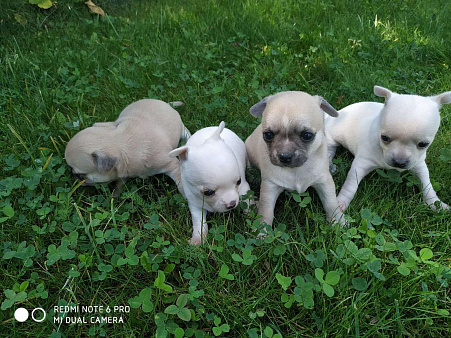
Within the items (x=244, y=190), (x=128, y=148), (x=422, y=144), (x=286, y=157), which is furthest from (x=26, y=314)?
(x=422, y=144)

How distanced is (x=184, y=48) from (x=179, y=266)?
3865 millimetres

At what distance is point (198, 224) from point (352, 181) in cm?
138

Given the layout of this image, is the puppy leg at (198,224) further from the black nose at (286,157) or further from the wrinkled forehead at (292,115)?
the wrinkled forehead at (292,115)

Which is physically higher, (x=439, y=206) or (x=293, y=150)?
(x=293, y=150)

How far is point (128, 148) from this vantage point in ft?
11.6

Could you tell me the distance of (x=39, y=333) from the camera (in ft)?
7.34

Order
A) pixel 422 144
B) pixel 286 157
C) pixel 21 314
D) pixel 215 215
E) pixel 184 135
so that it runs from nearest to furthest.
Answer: pixel 21 314
pixel 286 157
pixel 422 144
pixel 215 215
pixel 184 135

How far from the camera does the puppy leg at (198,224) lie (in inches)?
115

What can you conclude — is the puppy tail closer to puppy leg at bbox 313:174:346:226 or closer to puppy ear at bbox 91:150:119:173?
puppy ear at bbox 91:150:119:173

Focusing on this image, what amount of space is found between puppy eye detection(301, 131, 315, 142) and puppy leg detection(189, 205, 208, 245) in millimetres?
976

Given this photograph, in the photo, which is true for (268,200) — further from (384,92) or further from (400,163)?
(384,92)

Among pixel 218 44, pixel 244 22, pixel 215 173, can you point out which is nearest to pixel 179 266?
pixel 215 173

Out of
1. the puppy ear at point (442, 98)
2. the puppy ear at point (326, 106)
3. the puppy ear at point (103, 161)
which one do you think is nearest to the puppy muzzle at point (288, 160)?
the puppy ear at point (326, 106)

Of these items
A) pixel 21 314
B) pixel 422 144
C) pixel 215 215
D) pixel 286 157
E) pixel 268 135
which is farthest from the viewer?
pixel 215 215
